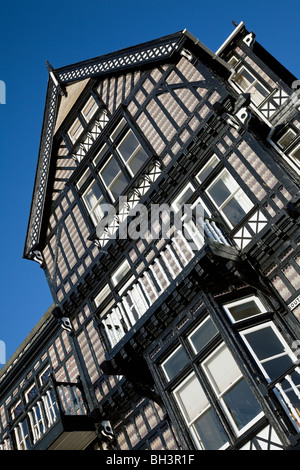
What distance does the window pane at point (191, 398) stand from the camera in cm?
1040

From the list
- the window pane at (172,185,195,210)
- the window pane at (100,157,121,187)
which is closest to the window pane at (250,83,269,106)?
the window pane at (172,185,195,210)

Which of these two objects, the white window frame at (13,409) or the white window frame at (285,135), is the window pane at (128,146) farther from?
the white window frame at (13,409)

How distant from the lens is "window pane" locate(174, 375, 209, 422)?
10398 millimetres

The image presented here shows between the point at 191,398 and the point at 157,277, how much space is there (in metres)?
3.34

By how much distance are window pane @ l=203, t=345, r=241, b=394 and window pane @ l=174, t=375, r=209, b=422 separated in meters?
0.49

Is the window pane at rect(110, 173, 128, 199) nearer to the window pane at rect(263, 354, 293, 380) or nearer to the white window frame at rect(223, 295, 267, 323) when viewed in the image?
the white window frame at rect(223, 295, 267, 323)

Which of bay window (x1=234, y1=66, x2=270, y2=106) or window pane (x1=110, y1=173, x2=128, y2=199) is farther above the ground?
window pane (x1=110, y1=173, x2=128, y2=199)

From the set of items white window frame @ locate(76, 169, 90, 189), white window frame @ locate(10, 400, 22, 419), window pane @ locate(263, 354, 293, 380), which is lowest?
window pane @ locate(263, 354, 293, 380)

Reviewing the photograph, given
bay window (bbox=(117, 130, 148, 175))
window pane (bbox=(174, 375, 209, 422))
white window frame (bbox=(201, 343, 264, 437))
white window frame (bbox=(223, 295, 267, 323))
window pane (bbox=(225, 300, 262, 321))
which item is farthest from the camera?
bay window (bbox=(117, 130, 148, 175))

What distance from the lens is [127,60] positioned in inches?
685

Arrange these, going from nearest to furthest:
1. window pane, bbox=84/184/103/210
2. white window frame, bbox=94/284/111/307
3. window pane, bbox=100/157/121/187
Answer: white window frame, bbox=94/284/111/307 < window pane, bbox=100/157/121/187 < window pane, bbox=84/184/103/210

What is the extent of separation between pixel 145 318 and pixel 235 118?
5.77 meters

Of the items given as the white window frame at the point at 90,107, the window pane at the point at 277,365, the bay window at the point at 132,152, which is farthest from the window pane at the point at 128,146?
the window pane at the point at 277,365

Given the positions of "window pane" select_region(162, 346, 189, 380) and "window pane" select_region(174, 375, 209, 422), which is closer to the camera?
"window pane" select_region(174, 375, 209, 422)
